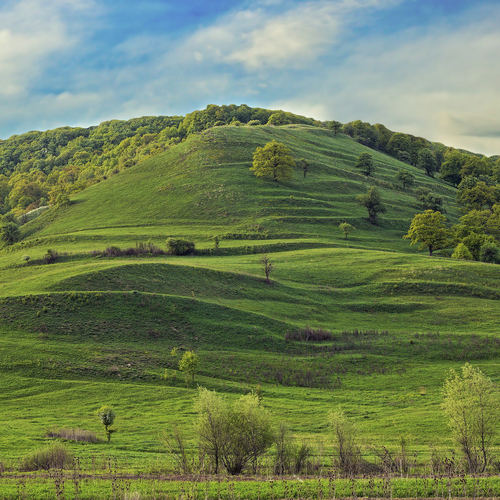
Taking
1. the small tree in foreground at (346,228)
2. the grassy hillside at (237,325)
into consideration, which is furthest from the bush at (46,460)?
the small tree in foreground at (346,228)

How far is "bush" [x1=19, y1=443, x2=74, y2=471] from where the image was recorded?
28.3 meters

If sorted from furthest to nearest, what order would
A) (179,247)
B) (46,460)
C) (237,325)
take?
(179,247), (237,325), (46,460)

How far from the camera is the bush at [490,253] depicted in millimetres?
98625

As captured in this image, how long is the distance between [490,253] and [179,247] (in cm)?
6951

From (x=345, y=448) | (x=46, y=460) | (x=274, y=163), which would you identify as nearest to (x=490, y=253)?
(x=274, y=163)

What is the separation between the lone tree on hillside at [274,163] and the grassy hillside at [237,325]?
21.1 metres

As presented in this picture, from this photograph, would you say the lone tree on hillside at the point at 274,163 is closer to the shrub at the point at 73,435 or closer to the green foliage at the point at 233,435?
the shrub at the point at 73,435

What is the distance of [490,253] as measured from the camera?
325ft

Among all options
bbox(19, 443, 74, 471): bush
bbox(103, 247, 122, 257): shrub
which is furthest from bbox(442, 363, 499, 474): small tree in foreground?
bbox(103, 247, 122, 257): shrub

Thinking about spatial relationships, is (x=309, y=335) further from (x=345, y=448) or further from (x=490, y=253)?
(x=490, y=253)

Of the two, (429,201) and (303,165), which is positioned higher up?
(303,165)

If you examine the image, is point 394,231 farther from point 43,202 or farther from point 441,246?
point 43,202

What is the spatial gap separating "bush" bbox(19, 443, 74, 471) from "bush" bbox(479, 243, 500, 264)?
9571 cm

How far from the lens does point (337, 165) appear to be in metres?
177
